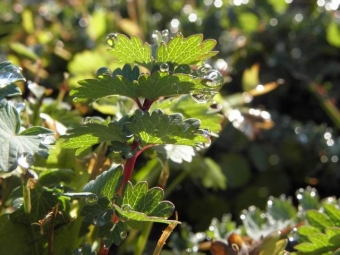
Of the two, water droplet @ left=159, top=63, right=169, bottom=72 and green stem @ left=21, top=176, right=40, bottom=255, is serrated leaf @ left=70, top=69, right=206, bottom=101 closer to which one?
water droplet @ left=159, top=63, right=169, bottom=72

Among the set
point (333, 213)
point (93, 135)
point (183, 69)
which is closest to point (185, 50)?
point (183, 69)

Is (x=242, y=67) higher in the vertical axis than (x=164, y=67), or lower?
lower

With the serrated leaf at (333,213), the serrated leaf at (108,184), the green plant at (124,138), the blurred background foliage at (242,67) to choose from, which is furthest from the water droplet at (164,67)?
the blurred background foliage at (242,67)

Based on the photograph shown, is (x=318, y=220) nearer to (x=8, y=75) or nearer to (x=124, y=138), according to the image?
(x=124, y=138)

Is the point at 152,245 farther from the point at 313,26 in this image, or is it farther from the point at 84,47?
the point at 313,26

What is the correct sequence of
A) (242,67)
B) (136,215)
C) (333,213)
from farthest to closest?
(242,67), (333,213), (136,215)

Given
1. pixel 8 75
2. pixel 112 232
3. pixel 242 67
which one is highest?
pixel 8 75

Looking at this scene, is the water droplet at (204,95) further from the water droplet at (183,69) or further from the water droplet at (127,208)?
the water droplet at (127,208)
